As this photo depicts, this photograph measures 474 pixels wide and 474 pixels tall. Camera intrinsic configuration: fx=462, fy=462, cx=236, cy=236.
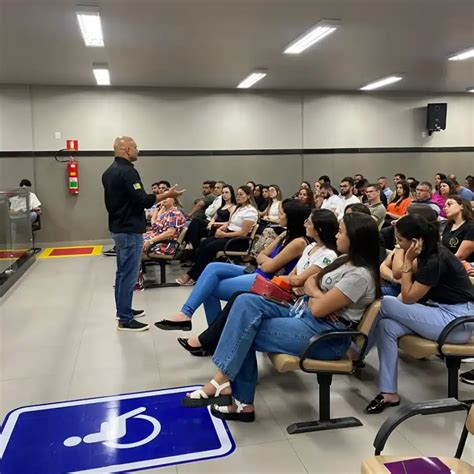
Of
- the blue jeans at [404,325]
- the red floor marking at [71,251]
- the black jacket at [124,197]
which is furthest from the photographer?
the red floor marking at [71,251]

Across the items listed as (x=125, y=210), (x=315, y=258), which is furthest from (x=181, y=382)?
(x=125, y=210)

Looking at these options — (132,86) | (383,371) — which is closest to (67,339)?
(383,371)

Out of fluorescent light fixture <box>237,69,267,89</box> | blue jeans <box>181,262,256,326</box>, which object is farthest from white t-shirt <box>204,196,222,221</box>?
blue jeans <box>181,262,256,326</box>

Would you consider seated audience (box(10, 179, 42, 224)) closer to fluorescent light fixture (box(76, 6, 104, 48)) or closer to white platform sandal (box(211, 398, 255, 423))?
fluorescent light fixture (box(76, 6, 104, 48))

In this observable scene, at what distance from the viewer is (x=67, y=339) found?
400 centimetres

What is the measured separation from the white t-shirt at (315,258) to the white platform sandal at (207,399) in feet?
3.00

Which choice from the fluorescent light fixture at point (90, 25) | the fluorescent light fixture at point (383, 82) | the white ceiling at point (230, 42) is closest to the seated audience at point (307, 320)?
the white ceiling at point (230, 42)

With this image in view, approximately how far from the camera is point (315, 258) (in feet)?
9.66

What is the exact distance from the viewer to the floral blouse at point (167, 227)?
5.79 meters

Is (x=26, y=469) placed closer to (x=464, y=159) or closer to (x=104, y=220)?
(x=104, y=220)

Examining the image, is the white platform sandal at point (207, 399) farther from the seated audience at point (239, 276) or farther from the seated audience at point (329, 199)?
the seated audience at point (329, 199)

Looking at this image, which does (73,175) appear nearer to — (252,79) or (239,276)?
(252,79)

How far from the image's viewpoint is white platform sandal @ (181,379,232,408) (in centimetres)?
255

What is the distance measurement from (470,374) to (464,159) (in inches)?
389
